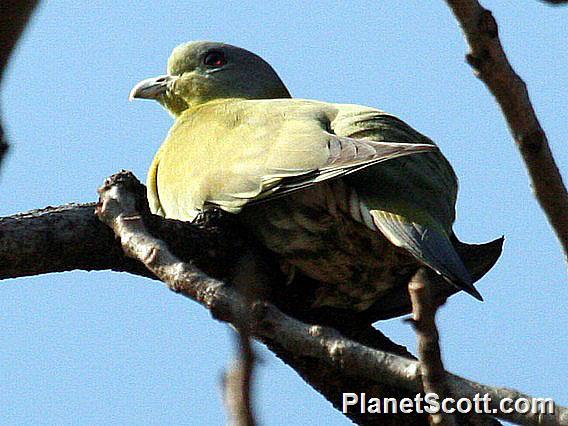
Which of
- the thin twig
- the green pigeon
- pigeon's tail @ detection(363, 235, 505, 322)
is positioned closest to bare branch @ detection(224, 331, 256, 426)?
the thin twig

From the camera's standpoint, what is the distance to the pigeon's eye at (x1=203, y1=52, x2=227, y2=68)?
4.96m

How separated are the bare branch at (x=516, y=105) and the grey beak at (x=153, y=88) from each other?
3.49 meters

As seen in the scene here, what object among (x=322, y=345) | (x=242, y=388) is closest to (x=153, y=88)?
(x=322, y=345)

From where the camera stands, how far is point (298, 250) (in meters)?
3.35

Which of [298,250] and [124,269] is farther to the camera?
[298,250]

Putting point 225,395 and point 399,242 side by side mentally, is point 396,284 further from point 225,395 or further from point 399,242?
point 225,395

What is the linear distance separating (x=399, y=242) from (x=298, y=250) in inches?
19.0

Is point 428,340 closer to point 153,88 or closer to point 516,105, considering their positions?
point 516,105

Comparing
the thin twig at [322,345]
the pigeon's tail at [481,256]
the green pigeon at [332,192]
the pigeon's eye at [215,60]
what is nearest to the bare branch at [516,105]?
the thin twig at [322,345]

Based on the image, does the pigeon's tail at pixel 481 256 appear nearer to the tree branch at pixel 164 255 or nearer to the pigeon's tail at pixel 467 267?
the pigeon's tail at pixel 467 267

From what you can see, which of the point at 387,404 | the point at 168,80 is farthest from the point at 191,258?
the point at 168,80

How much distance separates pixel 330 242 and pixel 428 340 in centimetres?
187

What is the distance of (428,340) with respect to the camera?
1.42 meters

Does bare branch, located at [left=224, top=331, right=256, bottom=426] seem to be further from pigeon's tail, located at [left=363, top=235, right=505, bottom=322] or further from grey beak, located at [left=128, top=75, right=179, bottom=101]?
grey beak, located at [left=128, top=75, right=179, bottom=101]
